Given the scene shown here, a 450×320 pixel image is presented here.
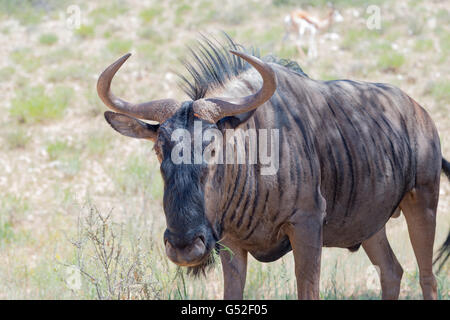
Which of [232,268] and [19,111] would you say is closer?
[232,268]

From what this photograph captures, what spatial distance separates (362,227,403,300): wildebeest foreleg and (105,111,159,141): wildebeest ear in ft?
7.19

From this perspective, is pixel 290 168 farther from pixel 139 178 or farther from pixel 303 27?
pixel 303 27

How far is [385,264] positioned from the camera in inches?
186

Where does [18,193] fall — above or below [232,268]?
above

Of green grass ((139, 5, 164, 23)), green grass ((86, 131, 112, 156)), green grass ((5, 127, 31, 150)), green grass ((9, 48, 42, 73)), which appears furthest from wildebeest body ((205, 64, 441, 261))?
green grass ((139, 5, 164, 23))

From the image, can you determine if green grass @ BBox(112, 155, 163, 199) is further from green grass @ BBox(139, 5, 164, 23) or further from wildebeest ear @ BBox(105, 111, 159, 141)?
green grass @ BBox(139, 5, 164, 23)

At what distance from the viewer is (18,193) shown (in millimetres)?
8117

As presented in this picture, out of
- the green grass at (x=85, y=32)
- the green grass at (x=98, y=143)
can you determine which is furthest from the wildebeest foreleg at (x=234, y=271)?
the green grass at (x=85, y=32)

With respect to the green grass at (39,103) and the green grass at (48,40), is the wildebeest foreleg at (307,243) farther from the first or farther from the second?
the green grass at (48,40)

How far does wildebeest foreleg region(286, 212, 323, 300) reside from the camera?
3.45 metres

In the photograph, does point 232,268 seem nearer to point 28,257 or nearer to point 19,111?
point 28,257

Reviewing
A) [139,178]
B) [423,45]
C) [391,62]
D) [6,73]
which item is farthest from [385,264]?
[6,73]
